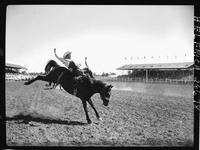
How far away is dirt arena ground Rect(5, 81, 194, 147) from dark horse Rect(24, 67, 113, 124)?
9 centimetres

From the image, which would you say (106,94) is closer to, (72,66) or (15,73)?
(72,66)

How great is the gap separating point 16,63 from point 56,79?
76 centimetres

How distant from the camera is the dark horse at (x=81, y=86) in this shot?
322cm

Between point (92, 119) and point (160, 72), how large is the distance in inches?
61.8

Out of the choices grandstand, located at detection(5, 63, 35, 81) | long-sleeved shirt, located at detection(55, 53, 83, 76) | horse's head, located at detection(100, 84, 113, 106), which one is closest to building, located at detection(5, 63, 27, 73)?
grandstand, located at detection(5, 63, 35, 81)

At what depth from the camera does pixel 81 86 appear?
326 cm

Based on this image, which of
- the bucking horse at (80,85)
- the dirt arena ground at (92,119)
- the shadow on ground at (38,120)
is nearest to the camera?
the dirt arena ground at (92,119)

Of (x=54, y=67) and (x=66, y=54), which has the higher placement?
(x=66, y=54)

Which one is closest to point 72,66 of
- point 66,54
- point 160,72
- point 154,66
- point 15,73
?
point 66,54

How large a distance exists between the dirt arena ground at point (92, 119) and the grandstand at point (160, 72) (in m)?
0.37

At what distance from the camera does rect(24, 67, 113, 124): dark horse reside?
10.6ft

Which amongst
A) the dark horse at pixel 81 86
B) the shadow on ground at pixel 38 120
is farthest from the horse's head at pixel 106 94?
the shadow on ground at pixel 38 120

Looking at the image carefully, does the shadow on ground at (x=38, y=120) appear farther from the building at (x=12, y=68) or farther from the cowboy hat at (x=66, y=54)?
the cowboy hat at (x=66, y=54)
